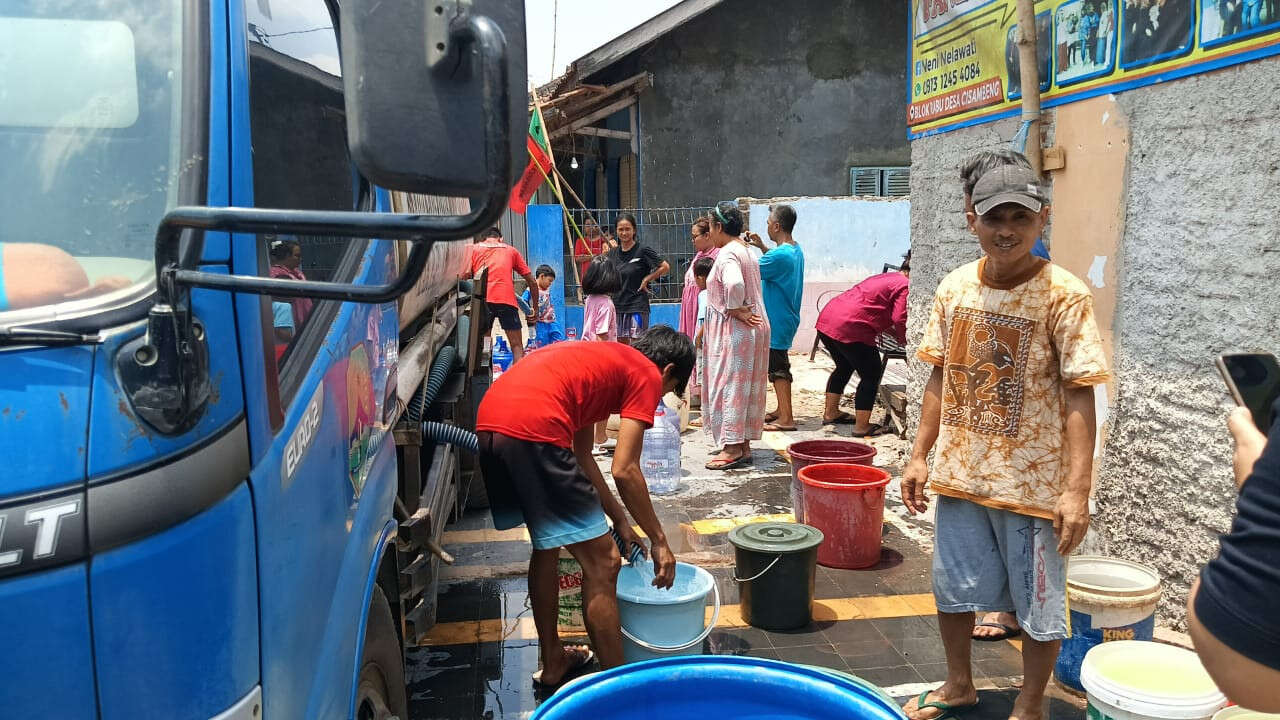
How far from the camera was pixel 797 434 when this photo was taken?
8266 mm

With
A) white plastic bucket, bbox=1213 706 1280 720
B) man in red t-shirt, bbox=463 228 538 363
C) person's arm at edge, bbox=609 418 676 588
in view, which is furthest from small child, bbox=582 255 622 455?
white plastic bucket, bbox=1213 706 1280 720

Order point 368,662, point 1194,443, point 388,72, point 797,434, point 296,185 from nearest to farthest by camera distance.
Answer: point 388,72 < point 296,185 < point 368,662 < point 1194,443 < point 797,434

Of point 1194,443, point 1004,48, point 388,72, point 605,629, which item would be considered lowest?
point 605,629

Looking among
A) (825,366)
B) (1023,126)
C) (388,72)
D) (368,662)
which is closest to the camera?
(388,72)

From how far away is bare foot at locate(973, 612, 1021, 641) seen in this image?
13.6 feet

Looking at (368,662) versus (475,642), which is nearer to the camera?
(368,662)

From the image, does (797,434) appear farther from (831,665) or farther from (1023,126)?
(831,665)

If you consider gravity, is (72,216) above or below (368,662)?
above

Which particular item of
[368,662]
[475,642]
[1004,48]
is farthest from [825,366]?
[368,662]

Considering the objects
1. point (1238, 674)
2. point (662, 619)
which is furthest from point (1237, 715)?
point (662, 619)

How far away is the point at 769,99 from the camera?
48.4 feet

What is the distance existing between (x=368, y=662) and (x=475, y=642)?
78.4 inches

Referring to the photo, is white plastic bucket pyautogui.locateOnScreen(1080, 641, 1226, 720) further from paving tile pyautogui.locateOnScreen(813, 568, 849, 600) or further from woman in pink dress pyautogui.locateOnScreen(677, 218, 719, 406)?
woman in pink dress pyautogui.locateOnScreen(677, 218, 719, 406)

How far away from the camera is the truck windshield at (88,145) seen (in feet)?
4.49
